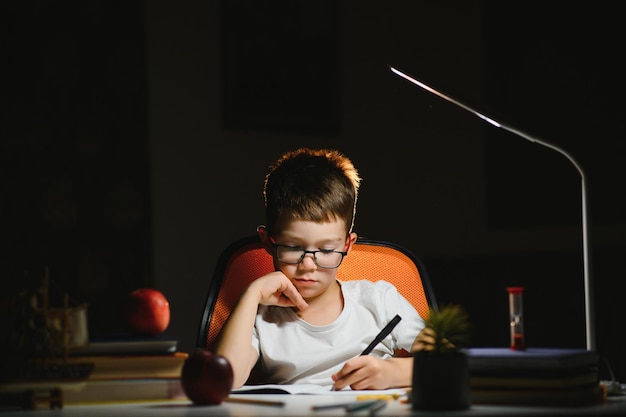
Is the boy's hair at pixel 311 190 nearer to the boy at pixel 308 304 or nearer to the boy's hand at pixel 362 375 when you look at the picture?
the boy at pixel 308 304

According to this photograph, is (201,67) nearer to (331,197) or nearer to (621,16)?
Result: (621,16)

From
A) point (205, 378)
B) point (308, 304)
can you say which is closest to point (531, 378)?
point (205, 378)

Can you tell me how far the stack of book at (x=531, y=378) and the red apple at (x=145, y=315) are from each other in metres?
0.52

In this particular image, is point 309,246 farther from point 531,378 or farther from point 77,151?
point 77,151

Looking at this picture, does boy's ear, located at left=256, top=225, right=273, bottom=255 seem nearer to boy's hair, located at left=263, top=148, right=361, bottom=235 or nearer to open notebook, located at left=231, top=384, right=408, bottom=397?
boy's hair, located at left=263, top=148, right=361, bottom=235

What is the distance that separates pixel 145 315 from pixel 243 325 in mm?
333

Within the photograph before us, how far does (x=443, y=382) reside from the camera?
1298mm

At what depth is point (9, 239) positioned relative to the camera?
3674 millimetres

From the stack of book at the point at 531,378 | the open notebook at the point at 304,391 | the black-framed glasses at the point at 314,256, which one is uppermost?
the black-framed glasses at the point at 314,256

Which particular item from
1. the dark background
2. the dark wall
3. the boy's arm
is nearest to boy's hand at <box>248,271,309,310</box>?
the boy's arm

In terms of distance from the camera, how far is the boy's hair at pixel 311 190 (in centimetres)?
199

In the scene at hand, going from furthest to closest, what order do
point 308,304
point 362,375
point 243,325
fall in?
1. point 308,304
2. point 243,325
3. point 362,375

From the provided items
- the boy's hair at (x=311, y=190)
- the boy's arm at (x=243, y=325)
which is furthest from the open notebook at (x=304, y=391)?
the boy's hair at (x=311, y=190)

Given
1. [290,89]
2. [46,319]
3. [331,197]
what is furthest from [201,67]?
[46,319]
